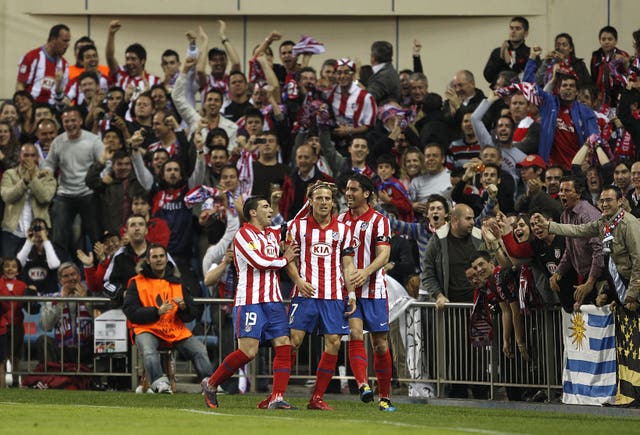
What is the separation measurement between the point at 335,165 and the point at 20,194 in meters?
4.88

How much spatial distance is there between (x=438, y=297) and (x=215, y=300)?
303cm

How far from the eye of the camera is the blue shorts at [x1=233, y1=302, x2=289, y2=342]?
14.0 m

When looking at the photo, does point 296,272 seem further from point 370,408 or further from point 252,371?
point 252,371

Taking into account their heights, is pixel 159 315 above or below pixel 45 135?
below

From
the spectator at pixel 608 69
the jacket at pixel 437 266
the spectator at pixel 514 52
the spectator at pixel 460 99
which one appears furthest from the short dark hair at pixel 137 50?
the jacket at pixel 437 266

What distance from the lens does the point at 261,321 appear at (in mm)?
13977

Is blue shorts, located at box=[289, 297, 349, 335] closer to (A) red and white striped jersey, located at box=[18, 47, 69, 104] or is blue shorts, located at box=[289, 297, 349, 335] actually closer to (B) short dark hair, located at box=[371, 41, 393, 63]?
(B) short dark hair, located at box=[371, 41, 393, 63]

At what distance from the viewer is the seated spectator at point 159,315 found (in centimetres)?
1709

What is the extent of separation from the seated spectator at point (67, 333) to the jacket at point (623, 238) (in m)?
6.84

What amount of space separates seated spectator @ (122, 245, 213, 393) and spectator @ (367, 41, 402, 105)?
5436 mm

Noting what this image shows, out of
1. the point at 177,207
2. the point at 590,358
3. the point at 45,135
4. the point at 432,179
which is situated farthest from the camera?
the point at 45,135

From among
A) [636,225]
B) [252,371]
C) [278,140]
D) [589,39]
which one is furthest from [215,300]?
[589,39]

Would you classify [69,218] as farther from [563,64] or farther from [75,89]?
[563,64]

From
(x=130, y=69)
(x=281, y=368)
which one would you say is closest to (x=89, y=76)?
(x=130, y=69)
